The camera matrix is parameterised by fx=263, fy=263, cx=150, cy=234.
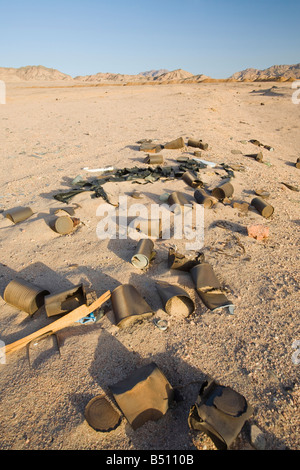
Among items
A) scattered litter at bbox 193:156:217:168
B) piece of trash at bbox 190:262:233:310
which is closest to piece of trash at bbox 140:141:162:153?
scattered litter at bbox 193:156:217:168

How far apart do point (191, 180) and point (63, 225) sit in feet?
7.38

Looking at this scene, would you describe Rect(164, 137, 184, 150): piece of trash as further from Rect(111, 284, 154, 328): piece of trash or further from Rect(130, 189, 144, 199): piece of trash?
Rect(111, 284, 154, 328): piece of trash

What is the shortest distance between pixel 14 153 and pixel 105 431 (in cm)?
646

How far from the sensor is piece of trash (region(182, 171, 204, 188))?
4367mm

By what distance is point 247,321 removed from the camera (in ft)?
7.13

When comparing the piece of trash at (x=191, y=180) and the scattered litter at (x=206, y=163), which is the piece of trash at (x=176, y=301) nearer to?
the piece of trash at (x=191, y=180)

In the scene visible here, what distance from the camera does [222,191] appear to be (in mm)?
4035

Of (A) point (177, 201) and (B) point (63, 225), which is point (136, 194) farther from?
(B) point (63, 225)

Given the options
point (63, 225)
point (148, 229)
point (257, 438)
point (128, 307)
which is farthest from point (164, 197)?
point (257, 438)

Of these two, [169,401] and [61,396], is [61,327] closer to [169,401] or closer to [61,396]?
[61,396]

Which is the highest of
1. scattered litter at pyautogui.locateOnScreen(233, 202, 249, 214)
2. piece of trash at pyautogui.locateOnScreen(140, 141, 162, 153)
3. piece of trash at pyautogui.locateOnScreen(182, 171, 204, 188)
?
piece of trash at pyautogui.locateOnScreen(140, 141, 162, 153)

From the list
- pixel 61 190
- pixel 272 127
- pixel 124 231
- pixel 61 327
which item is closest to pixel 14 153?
pixel 61 190

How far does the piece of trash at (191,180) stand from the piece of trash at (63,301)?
9.10 feet

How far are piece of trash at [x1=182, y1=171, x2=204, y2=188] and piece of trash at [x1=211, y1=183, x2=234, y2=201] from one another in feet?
1.10
